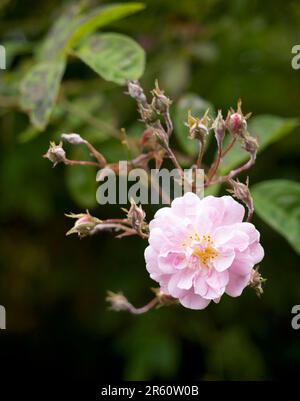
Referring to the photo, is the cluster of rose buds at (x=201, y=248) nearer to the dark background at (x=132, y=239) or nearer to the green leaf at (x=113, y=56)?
the green leaf at (x=113, y=56)

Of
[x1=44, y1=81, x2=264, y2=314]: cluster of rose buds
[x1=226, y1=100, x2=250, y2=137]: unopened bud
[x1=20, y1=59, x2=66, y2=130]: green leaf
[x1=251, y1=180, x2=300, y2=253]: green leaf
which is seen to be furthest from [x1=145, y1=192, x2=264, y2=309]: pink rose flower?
[x1=20, y1=59, x2=66, y2=130]: green leaf

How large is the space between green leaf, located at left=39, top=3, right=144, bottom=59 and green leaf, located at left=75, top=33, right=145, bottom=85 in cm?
3

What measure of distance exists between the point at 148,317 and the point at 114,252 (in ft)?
0.69

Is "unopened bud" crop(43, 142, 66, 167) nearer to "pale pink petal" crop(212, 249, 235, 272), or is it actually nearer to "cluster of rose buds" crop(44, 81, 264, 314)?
"cluster of rose buds" crop(44, 81, 264, 314)

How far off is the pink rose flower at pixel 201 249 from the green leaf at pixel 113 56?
33cm

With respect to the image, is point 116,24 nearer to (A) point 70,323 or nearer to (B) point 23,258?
(B) point 23,258

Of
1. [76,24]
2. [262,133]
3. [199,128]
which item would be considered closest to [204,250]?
[199,128]

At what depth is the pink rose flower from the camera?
0.83 meters

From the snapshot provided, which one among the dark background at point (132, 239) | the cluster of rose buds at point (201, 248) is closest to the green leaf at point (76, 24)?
the dark background at point (132, 239)

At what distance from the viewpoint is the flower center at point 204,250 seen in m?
0.85

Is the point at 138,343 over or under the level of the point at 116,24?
under
